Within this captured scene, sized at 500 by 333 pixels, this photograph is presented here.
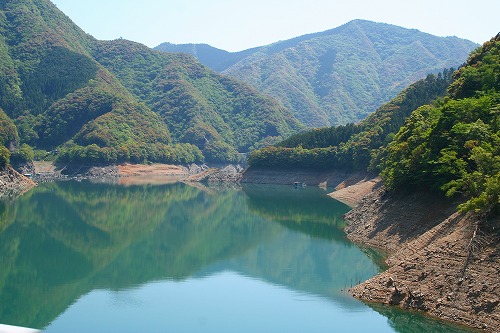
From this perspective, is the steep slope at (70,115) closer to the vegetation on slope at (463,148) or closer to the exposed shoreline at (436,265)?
the vegetation on slope at (463,148)

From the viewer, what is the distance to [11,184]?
100938 millimetres

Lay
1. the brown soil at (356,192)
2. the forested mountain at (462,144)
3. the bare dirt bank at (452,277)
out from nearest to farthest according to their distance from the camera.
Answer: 1. the bare dirt bank at (452,277)
2. the forested mountain at (462,144)
3. the brown soil at (356,192)

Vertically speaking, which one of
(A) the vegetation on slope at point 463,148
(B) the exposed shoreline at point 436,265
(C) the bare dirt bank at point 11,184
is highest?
(A) the vegetation on slope at point 463,148

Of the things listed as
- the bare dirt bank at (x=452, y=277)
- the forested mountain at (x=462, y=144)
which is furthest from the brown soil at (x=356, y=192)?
the bare dirt bank at (x=452, y=277)

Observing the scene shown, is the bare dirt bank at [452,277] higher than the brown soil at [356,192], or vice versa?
the bare dirt bank at [452,277]

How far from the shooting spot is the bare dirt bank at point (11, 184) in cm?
9514

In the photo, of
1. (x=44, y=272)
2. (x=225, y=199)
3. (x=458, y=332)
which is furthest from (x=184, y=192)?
(x=458, y=332)

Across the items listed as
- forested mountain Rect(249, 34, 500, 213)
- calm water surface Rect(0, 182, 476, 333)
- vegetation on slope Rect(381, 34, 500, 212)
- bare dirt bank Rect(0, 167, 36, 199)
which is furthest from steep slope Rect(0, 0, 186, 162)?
vegetation on slope Rect(381, 34, 500, 212)

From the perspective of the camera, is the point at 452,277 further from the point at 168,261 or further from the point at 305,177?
the point at 305,177

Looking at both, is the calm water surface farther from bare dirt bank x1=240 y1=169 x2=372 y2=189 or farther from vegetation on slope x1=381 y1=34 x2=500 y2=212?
bare dirt bank x1=240 y1=169 x2=372 y2=189

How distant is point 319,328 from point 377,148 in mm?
83735

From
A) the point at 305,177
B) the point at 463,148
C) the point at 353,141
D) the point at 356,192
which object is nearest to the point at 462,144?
the point at 463,148

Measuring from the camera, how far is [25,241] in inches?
2087

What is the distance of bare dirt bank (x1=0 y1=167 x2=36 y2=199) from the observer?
3746 inches
